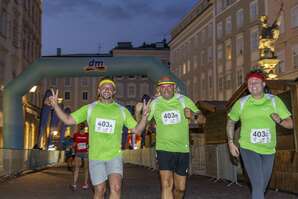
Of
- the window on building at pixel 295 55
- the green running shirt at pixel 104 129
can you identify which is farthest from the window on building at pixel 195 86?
the green running shirt at pixel 104 129

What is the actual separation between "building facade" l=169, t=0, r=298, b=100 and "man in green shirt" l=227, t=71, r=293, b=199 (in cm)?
3451

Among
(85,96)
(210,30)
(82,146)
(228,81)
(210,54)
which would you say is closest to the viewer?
(82,146)

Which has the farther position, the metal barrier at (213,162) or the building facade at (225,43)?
the building facade at (225,43)

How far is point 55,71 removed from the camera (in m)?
24.7

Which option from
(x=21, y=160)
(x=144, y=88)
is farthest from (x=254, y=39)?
(x=144, y=88)

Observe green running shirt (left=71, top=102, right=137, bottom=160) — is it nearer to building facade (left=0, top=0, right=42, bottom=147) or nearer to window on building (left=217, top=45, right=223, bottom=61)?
building facade (left=0, top=0, right=42, bottom=147)

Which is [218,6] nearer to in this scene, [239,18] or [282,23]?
[239,18]

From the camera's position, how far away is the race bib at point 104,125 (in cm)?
707

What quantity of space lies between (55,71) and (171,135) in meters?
17.5

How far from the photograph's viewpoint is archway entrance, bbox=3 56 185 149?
24.5m

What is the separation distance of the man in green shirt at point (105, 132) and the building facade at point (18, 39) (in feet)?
81.4

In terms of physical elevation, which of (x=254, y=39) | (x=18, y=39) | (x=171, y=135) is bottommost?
(x=171, y=135)

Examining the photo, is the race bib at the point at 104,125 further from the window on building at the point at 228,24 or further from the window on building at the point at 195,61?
the window on building at the point at 195,61

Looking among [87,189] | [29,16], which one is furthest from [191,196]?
[29,16]
